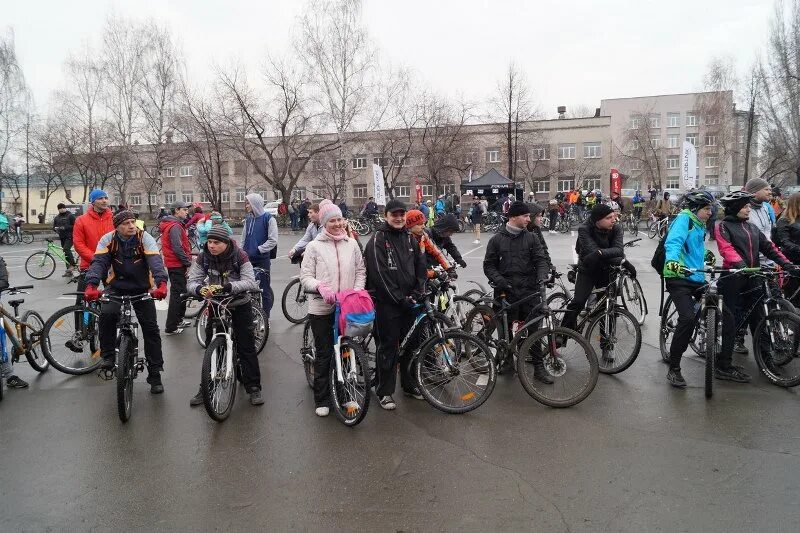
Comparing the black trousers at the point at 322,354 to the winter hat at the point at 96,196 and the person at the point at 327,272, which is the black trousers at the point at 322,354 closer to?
the person at the point at 327,272

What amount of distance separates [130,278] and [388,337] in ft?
8.31

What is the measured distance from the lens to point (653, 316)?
8.50m

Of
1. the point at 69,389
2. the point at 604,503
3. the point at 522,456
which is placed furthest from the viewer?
the point at 69,389

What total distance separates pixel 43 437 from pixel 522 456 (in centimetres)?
366

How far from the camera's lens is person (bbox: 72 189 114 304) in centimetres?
652

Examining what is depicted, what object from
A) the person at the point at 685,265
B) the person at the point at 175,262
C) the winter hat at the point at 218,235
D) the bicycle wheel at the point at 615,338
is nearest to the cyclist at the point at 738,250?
the person at the point at 685,265

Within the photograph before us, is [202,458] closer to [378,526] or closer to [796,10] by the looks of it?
[378,526]

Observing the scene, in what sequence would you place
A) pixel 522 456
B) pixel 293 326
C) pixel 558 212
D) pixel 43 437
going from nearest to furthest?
pixel 522 456, pixel 43 437, pixel 293 326, pixel 558 212

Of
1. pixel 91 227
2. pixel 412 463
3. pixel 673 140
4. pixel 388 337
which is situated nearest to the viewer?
pixel 412 463

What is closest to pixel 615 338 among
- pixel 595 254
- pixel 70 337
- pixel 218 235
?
pixel 595 254

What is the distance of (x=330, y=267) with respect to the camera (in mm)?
4695

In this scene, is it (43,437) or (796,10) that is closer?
(43,437)

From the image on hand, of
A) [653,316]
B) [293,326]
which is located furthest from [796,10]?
[293,326]

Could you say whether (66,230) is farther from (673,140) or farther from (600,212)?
(673,140)
